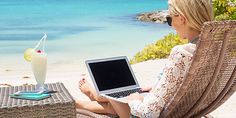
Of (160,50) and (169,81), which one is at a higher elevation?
(169,81)

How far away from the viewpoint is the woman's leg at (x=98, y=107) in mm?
3236

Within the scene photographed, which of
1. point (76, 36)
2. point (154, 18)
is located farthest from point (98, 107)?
point (154, 18)

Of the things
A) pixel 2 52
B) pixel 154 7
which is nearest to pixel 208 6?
pixel 2 52

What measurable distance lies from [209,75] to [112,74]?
2.50 feet

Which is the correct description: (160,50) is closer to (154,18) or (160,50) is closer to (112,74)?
(112,74)

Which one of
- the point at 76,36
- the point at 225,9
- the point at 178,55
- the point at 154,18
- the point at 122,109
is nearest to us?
the point at 178,55

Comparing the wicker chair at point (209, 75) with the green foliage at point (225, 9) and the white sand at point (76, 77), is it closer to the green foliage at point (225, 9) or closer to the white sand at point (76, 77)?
the white sand at point (76, 77)

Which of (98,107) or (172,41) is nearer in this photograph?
(98,107)

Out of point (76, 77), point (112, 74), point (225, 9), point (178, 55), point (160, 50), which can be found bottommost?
point (76, 77)

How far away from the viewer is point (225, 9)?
8.04 m

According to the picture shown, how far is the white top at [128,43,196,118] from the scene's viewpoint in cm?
259

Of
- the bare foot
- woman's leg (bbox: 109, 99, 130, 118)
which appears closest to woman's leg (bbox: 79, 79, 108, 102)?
the bare foot

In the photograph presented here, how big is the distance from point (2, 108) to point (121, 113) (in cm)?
67

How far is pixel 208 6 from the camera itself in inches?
105
